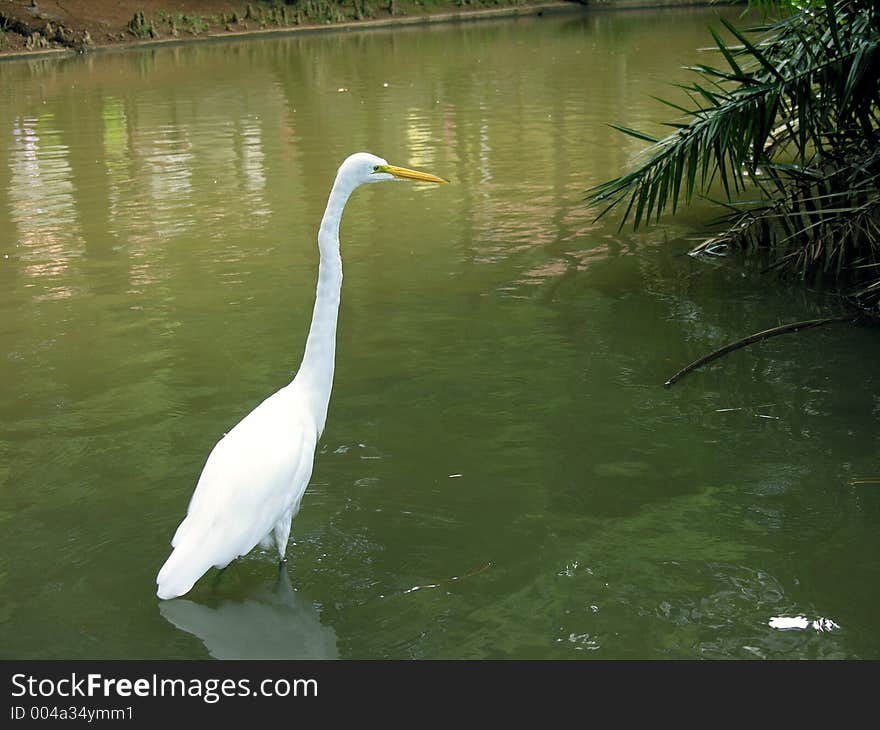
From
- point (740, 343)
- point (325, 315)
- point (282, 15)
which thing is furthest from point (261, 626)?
point (282, 15)

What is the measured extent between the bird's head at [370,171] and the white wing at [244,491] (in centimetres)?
97

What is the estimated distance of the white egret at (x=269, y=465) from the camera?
398 centimetres

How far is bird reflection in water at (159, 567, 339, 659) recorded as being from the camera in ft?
13.0

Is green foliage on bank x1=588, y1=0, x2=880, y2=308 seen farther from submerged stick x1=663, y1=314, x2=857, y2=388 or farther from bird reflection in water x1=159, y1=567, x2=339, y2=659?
bird reflection in water x1=159, y1=567, x2=339, y2=659

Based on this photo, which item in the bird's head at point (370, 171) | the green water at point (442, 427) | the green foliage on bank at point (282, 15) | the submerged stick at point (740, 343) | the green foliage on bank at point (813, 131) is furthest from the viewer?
the green foliage on bank at point (282, 15)

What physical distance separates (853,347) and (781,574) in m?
2.80

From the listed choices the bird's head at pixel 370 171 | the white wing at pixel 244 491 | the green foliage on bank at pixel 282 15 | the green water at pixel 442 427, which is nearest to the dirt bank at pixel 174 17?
the green foliage on bank at pixel 282 15

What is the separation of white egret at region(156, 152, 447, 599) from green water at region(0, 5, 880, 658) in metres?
0.32

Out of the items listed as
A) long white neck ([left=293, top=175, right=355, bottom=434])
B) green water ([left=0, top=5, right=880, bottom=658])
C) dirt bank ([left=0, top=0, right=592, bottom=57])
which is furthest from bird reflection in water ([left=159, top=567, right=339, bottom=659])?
dirt bank ([left=0, top=0, right=592, bottom=57])

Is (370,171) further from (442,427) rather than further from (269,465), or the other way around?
(442,427)

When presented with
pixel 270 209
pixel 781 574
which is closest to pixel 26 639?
pixel 781 574

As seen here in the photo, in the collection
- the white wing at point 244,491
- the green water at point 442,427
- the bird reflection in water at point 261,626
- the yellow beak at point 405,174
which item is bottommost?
the bird reflection in water at point 261,626

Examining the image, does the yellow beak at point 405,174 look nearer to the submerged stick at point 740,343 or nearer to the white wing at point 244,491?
the white wing at point 244,491
